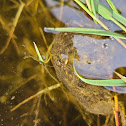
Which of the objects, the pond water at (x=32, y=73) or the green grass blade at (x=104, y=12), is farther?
the pond water at (x=32, y=73)

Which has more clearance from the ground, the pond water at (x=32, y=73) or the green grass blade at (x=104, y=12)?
the green grass blade at (x=104, y=12)

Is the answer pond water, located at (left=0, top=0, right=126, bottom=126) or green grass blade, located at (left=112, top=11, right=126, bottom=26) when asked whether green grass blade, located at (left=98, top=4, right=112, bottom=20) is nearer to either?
green grass blade, located at (left=112, top=11, right=126, bottom=26)

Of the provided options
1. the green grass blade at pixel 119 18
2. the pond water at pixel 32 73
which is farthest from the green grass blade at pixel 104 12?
the pond water at pixel 32 73

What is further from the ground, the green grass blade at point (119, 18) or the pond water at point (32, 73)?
the green grass blade at point (119, 18)

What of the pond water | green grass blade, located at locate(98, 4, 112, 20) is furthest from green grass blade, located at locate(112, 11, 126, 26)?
the pond water

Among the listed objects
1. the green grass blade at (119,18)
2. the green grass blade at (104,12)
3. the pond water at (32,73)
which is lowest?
the pond water at (32,73)

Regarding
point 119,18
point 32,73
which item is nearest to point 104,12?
point 119,18

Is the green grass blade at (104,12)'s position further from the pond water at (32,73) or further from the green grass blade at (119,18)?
the pond water at (32,73)

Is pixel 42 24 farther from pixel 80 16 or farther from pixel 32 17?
pixel 80 16

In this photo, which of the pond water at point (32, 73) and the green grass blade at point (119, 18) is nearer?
the green grass blade at point (119, 18)
